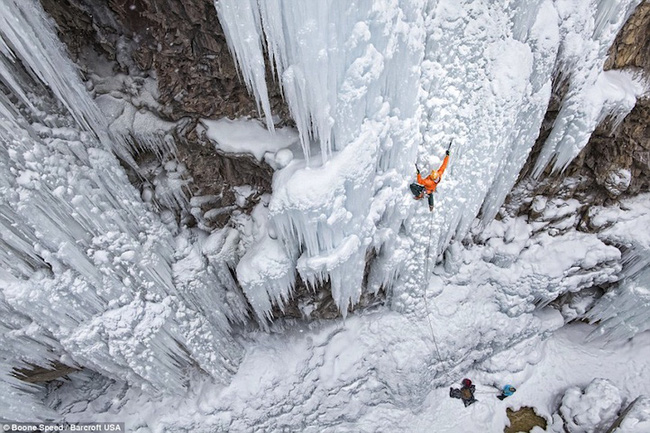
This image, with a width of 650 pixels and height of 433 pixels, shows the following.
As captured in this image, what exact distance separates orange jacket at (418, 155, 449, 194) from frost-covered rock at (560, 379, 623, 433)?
5442 millimetres

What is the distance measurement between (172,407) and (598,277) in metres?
7.20

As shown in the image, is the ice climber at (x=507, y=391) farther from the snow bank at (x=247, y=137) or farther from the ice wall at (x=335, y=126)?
the snow bank at (x=247, y=137)

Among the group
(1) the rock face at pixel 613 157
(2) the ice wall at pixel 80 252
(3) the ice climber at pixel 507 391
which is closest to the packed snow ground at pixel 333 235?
(2) the ice wall at pixel 80 252

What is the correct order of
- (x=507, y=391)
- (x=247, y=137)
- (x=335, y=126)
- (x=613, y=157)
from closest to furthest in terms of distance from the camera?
(x=335, y=126)
(x=247, y=137)
(x=613, y=157)
(x=507, y=391)

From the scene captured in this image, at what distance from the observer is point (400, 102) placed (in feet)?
13.1

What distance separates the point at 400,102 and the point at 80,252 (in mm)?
3714

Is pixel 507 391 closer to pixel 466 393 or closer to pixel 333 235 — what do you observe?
pixel 466 393

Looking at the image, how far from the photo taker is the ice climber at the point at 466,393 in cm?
729

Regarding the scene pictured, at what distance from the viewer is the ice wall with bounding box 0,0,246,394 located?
3414 millimetres

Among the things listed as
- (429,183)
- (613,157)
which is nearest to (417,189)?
(429,183)

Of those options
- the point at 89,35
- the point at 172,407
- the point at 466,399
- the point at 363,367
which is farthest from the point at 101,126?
the point at 466,399

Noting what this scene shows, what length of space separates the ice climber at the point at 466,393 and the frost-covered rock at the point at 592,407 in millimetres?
1614

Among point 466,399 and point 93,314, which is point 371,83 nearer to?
point 93,314

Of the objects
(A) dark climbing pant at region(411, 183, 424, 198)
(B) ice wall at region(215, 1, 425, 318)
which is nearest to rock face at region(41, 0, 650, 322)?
(B) ice wall at region(215, 1, 425, 318)
